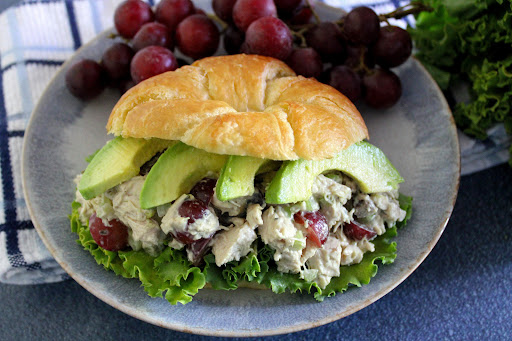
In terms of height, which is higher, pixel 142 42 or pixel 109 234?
pixel 142 42

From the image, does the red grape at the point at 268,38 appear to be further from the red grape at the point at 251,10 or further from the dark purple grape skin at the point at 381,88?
the dark purple grape skin at the point at 381,88

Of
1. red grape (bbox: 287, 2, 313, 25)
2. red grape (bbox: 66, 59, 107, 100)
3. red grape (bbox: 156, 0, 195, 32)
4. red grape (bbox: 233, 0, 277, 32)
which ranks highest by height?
red grape (bbox: 233, 0, 277, 32)

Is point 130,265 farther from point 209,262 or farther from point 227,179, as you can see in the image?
point 227,179

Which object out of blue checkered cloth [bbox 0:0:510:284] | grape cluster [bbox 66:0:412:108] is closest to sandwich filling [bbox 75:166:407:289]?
blue checkered cloth [bbox 0:0:510:284]

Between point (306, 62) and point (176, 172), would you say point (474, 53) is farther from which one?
point (176, 172)

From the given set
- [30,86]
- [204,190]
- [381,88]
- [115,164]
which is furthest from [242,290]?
[30,86]

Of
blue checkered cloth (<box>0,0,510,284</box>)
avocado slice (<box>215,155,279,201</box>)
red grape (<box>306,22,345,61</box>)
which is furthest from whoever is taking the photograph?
red grape (<box>306,22,345,61</box>)

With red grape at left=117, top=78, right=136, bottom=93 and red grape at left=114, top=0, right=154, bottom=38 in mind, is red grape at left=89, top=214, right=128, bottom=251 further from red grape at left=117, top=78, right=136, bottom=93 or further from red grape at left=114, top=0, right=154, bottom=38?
red grape at left=114, top=0, right=154, bottom=38
